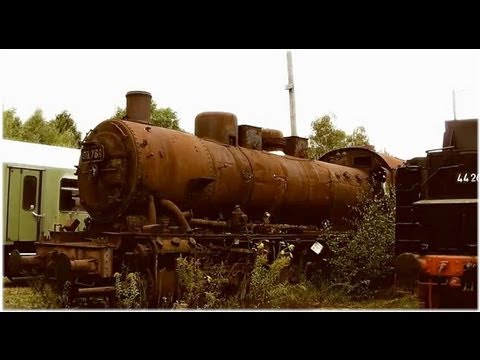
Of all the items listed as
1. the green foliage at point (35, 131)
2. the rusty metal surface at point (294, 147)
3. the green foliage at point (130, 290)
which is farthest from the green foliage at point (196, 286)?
the green foliage at point (35, 131)

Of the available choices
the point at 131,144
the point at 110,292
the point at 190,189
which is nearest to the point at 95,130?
the point at 131,144

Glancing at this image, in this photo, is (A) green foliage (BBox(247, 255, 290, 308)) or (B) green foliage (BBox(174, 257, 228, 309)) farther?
(A) green foliage (BBox(247, 255, 290, 308))

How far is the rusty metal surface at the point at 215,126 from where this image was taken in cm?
1036

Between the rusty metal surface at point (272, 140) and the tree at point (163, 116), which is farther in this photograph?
the tree at point (163, 116)

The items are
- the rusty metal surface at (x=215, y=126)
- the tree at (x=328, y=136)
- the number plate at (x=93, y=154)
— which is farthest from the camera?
the tree at (x=328, y=136)

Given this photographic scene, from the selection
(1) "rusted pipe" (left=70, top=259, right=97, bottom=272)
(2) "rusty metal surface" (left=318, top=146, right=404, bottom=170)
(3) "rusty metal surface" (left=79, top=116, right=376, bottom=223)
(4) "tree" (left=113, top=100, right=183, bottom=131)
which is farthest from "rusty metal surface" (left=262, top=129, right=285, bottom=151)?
(4) "tree" (left=113, top=100, right=183, bottom=131)

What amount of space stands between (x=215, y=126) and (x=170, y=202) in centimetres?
224

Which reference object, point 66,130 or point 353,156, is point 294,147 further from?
point 66,130

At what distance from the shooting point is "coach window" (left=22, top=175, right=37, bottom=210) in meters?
12.6

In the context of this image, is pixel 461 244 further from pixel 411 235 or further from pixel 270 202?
pixel 270 202

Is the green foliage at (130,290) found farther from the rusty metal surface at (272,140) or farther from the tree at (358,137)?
the tree at (358,137)

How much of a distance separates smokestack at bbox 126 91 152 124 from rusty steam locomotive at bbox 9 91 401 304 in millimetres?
16

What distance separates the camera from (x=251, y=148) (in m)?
11.0

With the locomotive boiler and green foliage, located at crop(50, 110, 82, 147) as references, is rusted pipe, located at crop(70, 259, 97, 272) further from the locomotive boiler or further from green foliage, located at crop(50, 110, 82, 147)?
green foliage, located at crop(50, 110, 82, 147)
